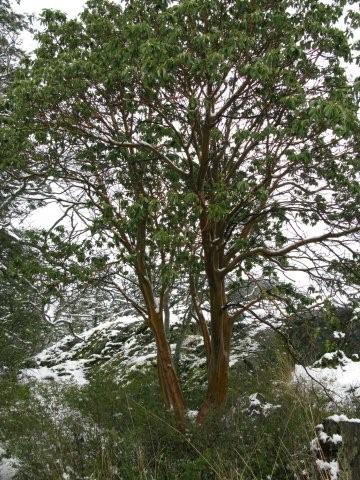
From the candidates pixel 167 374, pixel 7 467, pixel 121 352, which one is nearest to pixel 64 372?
pixel 121 352

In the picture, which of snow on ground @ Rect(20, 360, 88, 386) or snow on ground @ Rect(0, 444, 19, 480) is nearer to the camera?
snow on ground @ Rect(0, 444, 19, 480)

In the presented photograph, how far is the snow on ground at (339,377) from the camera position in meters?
9.37

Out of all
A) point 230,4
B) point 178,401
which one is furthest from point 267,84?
point 178,401

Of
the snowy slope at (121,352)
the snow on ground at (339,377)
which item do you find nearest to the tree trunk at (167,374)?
the snow on ground at (339,377)

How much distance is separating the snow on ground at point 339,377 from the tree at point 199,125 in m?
2.32

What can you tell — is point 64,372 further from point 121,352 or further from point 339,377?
point 339,377

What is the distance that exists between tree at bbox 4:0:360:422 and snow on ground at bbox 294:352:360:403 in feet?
7.61

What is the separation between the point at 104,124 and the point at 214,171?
2188mm

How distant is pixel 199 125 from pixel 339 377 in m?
6.69

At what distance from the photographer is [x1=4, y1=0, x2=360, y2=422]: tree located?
19.1 ft

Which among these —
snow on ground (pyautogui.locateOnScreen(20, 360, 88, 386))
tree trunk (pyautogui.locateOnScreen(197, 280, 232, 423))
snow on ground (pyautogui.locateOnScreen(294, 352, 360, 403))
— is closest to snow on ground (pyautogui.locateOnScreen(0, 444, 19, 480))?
tree trunk (pyautogui.locateOnScreen(197, 280, 232, 423))

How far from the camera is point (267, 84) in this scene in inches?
256

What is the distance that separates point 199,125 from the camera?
24.2 feet

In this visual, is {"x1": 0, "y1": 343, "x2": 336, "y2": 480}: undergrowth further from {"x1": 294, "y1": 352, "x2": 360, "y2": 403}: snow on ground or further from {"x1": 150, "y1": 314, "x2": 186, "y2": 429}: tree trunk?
{"x1": 294, "y1": 352, "x2": 360, "y2": 403}: snow on ground
